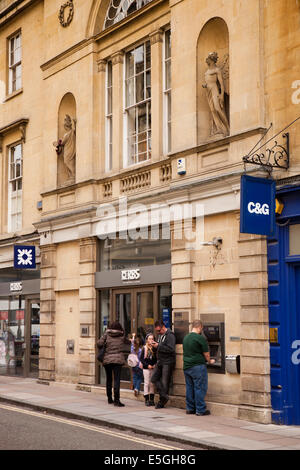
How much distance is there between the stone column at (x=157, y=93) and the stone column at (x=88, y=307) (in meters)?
3.29

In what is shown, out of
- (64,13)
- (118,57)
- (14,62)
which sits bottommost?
(118,57)

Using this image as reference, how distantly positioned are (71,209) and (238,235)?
655 centimetres

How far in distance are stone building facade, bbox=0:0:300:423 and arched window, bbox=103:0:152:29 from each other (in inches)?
1.7

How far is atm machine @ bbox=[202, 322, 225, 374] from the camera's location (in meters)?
14.2

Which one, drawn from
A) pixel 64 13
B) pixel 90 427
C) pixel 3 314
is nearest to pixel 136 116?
pixel 64 13

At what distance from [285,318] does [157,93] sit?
21.6 ft

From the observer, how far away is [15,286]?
22422mm

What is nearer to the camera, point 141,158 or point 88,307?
point 141,158

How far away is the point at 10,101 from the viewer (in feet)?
77.3

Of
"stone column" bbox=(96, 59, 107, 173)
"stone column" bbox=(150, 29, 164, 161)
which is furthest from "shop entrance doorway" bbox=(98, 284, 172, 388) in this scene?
"stone column" bbox=(96, 59, 107, 173)

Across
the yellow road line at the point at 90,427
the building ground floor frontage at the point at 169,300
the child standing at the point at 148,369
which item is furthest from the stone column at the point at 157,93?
the yellow road line at the point at 90,427

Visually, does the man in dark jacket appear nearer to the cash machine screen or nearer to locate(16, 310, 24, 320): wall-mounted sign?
the cash machine screen

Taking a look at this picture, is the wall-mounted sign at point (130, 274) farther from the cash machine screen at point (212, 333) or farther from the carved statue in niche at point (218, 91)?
the carved statue in niche at point (218, 91)

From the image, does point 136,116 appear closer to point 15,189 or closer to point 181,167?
point 181,167
